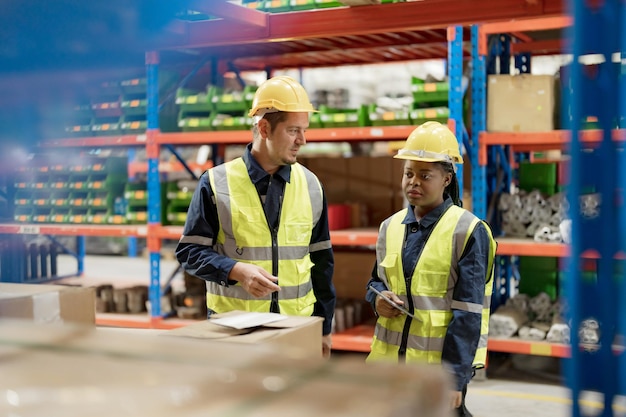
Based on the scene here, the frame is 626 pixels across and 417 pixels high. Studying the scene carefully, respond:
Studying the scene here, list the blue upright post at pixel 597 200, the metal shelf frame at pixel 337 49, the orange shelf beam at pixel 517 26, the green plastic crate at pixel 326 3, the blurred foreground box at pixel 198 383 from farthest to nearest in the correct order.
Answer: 1. the orange shelf beam at pixel 517 26
2. the green plastic crate at pixel 326 3
3. the metal shelf frame at pixel 337 49
4. the blue upright post at pixel 597 200
5. the blurred foreground box at pixel 198 383

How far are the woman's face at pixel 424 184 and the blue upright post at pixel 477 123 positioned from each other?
269 centimetres

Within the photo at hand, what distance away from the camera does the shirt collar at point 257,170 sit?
141 inches

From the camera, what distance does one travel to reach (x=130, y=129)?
7688 mm

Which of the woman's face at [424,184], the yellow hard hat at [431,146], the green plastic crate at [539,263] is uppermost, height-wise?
the yellow hard hat at [431,146]

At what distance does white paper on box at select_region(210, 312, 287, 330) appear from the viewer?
7.93 feet

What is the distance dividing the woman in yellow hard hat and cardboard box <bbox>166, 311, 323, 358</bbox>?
0.97 meters

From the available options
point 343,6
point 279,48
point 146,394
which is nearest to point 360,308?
point 279,48

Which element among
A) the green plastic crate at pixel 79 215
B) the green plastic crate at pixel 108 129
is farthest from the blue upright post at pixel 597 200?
the green plastic crate at pixel 79 215

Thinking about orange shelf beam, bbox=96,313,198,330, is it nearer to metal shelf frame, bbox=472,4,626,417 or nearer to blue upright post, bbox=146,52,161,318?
blue upright post, bbox=146,52,161,318

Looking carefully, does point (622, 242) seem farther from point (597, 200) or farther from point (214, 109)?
A: point (214, 109)

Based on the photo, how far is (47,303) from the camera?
227 centimetres

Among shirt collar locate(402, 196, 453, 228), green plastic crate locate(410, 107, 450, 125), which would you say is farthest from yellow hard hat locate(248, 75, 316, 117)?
green plastic crate locate(410, 107, 450, 125)

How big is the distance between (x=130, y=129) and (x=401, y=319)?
493cm

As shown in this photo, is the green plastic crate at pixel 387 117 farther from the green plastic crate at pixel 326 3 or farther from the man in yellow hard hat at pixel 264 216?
the man in yellow hard hat at pixel 264 216
